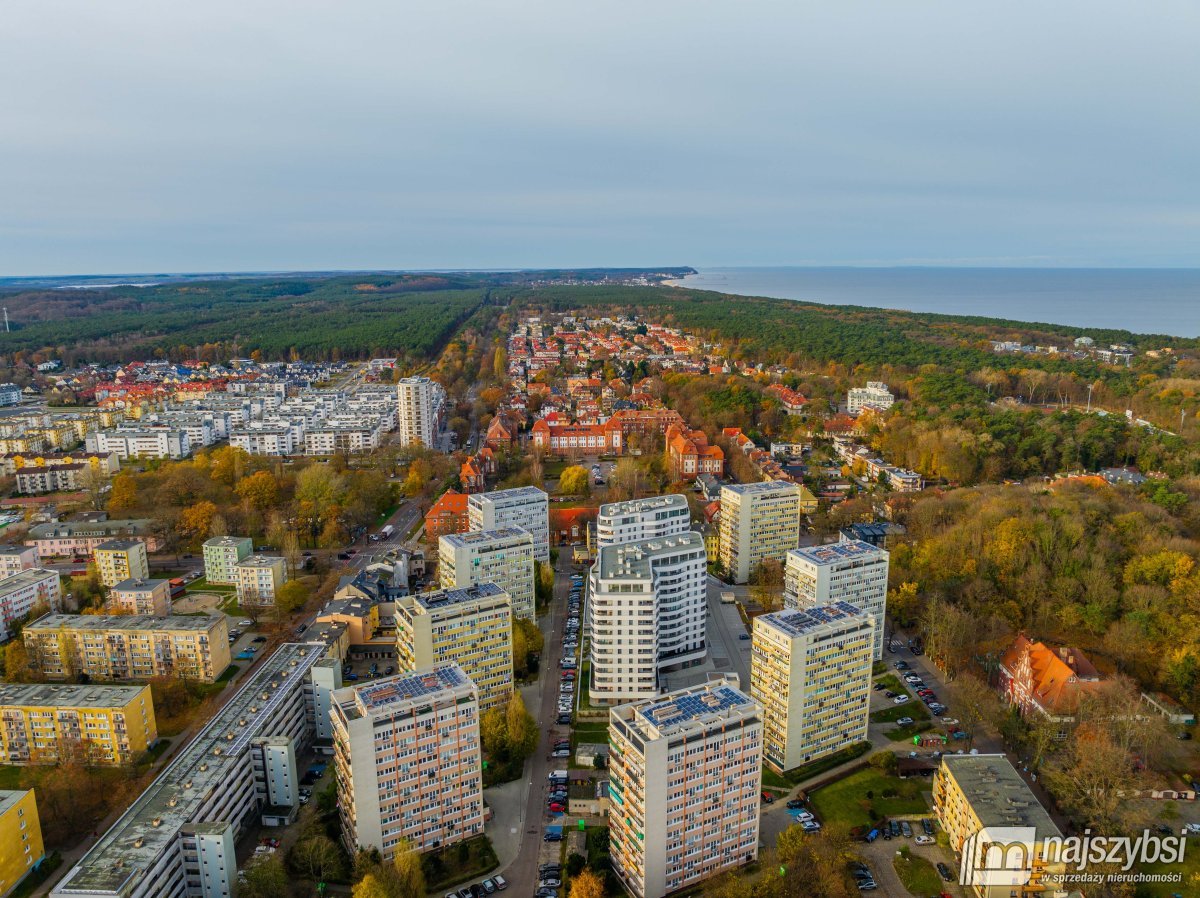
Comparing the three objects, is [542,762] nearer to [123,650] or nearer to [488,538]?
[488,538]

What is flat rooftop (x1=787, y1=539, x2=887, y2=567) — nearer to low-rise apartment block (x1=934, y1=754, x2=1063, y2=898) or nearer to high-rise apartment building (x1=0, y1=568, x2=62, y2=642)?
low-rise apartment block (x1=934, y1=754, x2=1063, y2=898)

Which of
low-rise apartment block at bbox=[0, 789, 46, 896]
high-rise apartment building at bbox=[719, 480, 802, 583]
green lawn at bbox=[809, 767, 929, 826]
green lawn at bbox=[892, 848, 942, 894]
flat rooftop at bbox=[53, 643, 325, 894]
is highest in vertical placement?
high-rise apartment building at bbox=[719, 480, 802, 583]

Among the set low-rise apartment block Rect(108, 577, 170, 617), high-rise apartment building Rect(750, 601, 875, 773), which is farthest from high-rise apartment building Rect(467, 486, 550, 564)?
high-rise apartment building Rect(750, 601, 875, 773)

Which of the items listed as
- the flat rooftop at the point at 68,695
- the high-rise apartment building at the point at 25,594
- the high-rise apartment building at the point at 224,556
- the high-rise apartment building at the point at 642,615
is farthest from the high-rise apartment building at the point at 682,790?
the high-rise apartment building at the point at 25,594

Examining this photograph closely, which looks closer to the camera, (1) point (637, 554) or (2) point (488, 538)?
(1) point (637, 554)

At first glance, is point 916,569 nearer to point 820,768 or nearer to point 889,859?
point 820,768

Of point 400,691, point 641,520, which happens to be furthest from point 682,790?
point 641,520

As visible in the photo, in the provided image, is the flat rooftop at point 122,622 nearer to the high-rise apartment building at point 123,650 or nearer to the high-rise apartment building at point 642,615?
the high-rise apartment building at point 123,650
